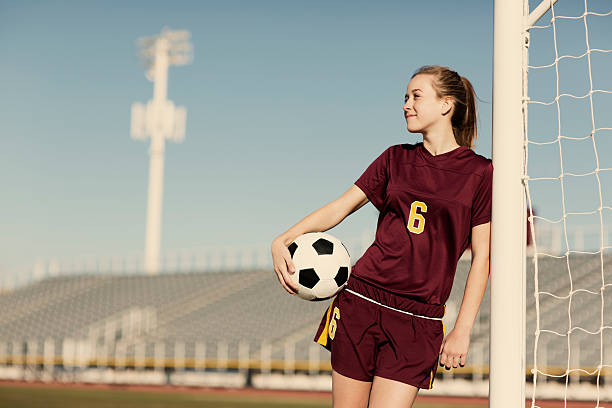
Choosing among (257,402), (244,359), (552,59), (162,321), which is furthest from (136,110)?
(552,59)

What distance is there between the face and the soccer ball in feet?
2.22

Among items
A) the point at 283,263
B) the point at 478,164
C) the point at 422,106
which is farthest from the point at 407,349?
the point at 422,106

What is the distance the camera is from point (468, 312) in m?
3.02

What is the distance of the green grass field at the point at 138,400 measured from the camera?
12.7 metres

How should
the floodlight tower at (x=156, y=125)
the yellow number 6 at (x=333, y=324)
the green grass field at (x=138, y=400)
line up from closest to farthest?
1. the yellow number 6 at (x=333, y=324)
2. the green grass field at (x=138, y=400)
3. the floodlight tower at (x=156, y=125)

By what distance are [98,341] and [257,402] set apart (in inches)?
374

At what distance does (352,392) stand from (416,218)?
0.77m

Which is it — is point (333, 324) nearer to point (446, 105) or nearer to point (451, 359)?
point (451, 359)

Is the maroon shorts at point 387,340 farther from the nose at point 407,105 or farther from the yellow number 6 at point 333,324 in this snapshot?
the nose at point 407,105

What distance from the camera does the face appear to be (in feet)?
10.2

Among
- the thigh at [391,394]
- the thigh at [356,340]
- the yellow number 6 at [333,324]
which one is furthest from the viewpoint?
the yellow number 6 at [333,324]

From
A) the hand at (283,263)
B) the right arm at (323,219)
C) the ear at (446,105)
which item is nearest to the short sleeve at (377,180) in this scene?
the right arm at (323,219)

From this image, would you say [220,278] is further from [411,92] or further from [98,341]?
[411,92]

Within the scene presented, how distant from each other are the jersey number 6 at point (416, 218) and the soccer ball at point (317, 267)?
1.42 feet
